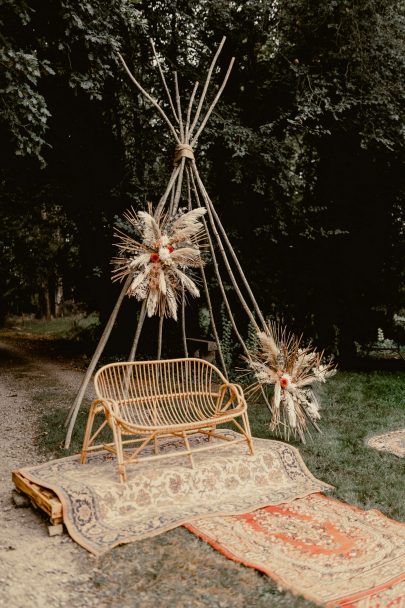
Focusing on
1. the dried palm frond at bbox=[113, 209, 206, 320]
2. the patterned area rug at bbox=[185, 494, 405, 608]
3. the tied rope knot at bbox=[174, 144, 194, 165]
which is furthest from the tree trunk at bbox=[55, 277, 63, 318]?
the patterned area rug at bbox=[185, 494, 405, 608]

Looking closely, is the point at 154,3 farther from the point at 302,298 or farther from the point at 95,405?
the point at 95,405

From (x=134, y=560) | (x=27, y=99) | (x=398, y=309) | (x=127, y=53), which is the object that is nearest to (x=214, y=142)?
(x=127, y=53)

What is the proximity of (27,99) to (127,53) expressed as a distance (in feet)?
10.2

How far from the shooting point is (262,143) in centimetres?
907

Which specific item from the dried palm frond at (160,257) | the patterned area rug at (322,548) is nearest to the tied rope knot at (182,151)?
the dried palm frond at (160,257)

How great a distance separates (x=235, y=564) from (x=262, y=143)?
23.6 ft

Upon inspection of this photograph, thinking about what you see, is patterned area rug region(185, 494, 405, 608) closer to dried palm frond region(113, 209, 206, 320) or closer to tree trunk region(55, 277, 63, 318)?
dried palm frond region(113, 209, 206, 320)

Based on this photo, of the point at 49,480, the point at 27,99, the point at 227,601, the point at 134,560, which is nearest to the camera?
the point at 227,601

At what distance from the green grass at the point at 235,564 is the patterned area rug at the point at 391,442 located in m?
0.12

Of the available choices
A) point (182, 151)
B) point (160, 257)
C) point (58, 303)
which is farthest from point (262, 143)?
point (58, 303)

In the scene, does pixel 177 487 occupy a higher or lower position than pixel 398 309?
lower

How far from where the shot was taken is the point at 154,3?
912cm

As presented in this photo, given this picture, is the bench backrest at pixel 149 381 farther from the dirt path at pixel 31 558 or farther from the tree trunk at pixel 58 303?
the tree trunk at pixel 58 303

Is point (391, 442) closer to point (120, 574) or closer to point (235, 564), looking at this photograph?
point (235, 564)
